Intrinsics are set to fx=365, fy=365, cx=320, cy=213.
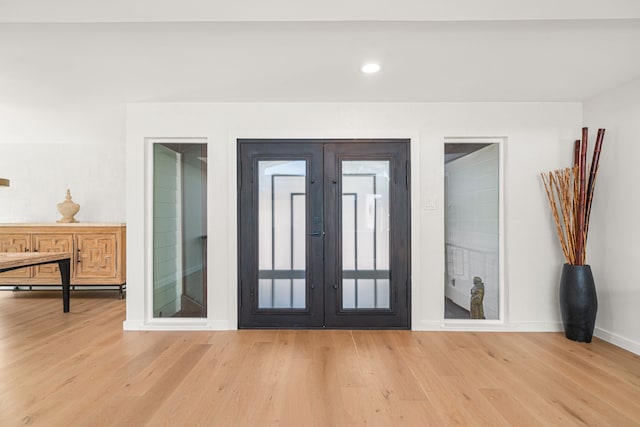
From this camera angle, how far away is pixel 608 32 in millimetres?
2346

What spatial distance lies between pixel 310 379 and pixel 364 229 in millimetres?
1682

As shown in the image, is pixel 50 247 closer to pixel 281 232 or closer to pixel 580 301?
pixel 281 232

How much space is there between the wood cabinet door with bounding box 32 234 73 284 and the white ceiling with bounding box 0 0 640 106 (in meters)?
2.24

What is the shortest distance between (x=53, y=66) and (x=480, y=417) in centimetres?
388

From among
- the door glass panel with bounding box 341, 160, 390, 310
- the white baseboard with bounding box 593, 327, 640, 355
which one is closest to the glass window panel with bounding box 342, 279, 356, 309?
the door glass panel with bounding box 341, 160, 390, 310

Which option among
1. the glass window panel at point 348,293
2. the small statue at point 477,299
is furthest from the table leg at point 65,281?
the small statue at point 477,299

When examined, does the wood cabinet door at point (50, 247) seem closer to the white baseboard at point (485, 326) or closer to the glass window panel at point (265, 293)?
the glass window panel at point (265, 293)

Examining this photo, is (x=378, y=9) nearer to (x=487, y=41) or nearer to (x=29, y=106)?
(x=487, y=41)

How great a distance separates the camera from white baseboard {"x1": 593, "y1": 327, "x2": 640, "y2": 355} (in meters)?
3.10

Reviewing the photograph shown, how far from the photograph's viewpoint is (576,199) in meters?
3.38

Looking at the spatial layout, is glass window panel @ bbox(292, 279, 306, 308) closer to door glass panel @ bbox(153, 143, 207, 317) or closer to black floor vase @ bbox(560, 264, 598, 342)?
door glass panel @ bbox(153, 143, 207, 317)

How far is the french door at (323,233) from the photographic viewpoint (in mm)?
3766

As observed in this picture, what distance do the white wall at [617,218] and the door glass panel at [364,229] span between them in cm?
201

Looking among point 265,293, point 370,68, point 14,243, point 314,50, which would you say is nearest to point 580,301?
point 370,68
